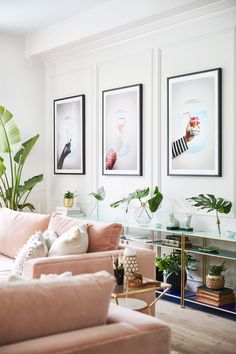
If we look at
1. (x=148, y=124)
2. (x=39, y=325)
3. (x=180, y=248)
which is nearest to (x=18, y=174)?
(x=148, y=124)

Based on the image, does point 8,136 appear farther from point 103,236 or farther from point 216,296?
point 216,296

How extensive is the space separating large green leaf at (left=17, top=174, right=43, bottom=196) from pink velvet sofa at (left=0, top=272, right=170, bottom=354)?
181 inches

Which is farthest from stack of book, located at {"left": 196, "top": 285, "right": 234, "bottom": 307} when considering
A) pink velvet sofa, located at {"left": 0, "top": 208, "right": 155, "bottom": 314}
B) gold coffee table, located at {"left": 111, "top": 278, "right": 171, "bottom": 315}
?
gold coffee table, located at {"left": 111, "top": 278, "right": 171, "bottom": 315}

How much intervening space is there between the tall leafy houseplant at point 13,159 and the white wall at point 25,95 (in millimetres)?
314

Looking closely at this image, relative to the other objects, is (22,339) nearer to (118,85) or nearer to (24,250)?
(24,250)

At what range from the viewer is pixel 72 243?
154 inches

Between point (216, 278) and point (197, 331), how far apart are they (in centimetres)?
63

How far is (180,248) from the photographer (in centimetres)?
482

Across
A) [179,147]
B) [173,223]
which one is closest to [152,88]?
[179,147]

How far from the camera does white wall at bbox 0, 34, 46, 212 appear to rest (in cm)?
686

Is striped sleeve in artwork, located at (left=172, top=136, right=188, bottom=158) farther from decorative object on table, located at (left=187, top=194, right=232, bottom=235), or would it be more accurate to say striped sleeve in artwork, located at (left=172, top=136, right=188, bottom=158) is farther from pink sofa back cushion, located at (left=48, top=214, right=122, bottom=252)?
pink sofa back cushion, located at (left=48, top=214, right=122, bottom=252)

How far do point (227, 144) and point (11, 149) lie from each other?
3.00m

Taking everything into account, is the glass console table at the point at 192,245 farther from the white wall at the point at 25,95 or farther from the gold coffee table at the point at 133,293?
the white wall at the point at 25,95

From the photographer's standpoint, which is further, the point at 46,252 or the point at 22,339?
the point at 46,252
